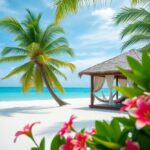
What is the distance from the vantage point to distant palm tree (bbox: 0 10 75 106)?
52.4ft

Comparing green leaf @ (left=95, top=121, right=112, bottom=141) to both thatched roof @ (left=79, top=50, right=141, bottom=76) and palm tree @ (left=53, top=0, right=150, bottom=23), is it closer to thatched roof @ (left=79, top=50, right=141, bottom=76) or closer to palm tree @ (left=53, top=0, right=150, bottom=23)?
palm tree @ (left=53, top=0, right=150, bottom=23)

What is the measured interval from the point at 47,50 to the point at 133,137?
15.7m

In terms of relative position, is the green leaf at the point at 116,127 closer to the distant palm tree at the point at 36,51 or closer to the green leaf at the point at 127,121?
the green leaf at the point at 127,121

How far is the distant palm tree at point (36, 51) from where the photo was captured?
52.4 feet

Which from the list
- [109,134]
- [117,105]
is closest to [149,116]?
[109,134]

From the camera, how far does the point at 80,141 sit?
922 mm

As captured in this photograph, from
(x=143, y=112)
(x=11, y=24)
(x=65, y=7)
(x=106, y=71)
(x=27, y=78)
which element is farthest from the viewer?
(x=27, y=78)

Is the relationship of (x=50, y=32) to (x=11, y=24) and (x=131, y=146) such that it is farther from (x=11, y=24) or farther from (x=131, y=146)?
(x=131, y=146)

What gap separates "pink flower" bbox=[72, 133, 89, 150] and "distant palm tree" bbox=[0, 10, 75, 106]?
14.6 m

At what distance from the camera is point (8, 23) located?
51.8 ft

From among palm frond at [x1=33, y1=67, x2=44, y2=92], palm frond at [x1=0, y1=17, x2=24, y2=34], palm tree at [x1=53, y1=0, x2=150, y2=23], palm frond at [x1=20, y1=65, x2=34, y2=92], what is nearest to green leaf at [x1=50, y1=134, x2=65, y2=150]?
palm tree at [x1=53, y1=0, x2=150, y2=23]

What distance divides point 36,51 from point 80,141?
15.1m

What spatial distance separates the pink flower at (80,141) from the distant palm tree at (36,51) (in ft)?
47.9

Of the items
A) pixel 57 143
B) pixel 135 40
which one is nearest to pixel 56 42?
pixel 135 40
